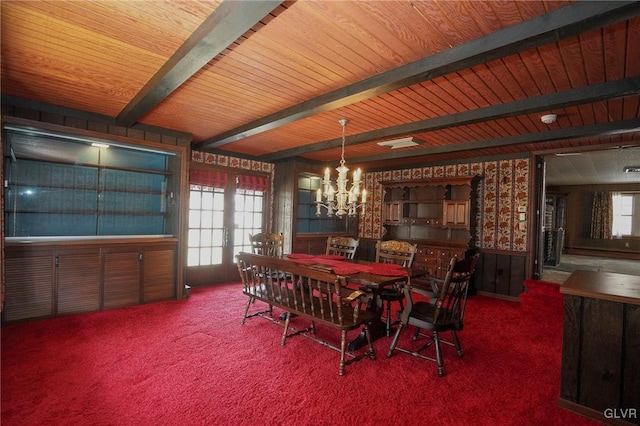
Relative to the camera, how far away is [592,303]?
2.10m

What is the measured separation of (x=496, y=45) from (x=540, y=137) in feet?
8.88

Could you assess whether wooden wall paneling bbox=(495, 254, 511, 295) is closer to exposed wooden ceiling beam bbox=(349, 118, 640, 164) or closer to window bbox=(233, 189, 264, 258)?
exposed wooden ceiling beam bbox=(349, 118, 640, 164)

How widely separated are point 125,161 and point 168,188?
66 cm

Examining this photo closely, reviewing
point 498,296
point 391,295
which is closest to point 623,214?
point 498,296

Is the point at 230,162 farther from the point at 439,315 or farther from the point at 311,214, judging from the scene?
the point at 439,315

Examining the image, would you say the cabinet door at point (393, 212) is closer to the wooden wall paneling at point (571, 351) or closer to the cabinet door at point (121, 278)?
the wooden wall paneling at point (571, 351)

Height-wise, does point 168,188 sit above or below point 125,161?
below

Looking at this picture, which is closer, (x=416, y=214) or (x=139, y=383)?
(x=139, y=383)

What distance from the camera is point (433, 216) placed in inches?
241

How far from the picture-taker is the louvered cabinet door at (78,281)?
3.66 metres

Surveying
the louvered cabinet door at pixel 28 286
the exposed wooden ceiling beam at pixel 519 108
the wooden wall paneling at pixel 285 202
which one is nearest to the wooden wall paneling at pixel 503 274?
the exposed wooden ceiling beam at pixel 519 108

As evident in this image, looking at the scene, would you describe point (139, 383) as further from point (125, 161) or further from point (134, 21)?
point (125, 161)

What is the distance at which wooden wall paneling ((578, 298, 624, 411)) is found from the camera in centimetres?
202

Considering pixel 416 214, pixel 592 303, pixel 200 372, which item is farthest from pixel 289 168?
pixel 592 303
